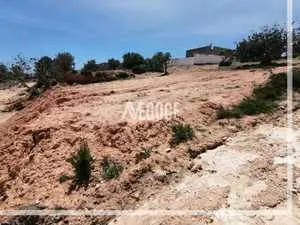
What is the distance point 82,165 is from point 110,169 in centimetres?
50

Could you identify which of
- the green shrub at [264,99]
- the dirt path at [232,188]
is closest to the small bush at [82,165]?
the dirt path at [232,188]

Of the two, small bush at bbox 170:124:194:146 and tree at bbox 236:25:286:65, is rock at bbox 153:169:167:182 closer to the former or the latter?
small bush at bbox 170:124:194:146

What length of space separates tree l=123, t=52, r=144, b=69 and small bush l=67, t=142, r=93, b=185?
1194 inches

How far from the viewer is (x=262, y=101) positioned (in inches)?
395

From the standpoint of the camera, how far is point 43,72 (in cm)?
2830

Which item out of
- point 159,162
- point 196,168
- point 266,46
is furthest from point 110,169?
point 266,46

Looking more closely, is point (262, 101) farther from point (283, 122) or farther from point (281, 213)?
point (281, 213)

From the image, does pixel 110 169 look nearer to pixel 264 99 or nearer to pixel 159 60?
pixel 264 99

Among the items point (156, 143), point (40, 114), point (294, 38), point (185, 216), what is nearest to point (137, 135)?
point (156, 143)

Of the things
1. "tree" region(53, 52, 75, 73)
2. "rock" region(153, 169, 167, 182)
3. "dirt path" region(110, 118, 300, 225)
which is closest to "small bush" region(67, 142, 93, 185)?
"rock" region(153, 169, 167, 182)

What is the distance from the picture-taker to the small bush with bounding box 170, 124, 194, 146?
26.0 ft

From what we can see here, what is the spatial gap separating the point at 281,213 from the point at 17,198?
4.34m

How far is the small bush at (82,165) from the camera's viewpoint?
7.28 m

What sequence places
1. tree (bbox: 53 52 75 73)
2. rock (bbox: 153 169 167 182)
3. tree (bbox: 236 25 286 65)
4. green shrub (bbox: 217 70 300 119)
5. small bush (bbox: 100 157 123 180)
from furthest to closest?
tree (bbox: 53 52 75 73)
tree (bbox: 236 25 286 65)
green shrub (bbox: 217 70 300 119)
small bush (bbox: 100 157 123 180)
rock (bbox: 153 169 167 182)
